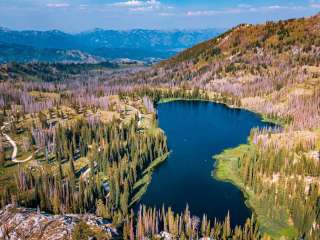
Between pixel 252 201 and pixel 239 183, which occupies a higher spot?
pixel 239 183

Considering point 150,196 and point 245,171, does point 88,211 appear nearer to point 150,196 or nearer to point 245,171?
point 150,196

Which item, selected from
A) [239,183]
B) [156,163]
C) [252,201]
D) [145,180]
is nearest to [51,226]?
[145,180]

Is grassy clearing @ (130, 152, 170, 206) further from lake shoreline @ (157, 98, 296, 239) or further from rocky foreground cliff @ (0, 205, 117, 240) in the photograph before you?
rocky foreground cliff @ (0, 205, 117, 240)

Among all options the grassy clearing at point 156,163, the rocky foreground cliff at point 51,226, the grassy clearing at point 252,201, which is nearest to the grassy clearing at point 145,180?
the grassy clearing at point 156,163

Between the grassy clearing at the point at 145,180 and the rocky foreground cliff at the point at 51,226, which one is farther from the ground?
the rocky foreground cliff at the point at 51,226

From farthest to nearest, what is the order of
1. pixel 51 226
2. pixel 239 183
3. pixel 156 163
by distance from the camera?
pixel 156 163 → pixel 239 183 → pixel 51 226

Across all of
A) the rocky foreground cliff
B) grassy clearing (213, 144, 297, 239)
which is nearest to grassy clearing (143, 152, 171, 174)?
grassy clearing (213, 144, 297, 239)

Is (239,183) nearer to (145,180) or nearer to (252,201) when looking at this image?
(252,201)

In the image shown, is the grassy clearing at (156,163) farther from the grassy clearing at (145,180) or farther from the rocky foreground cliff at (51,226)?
the rocky foreground cliff at (51,226)
